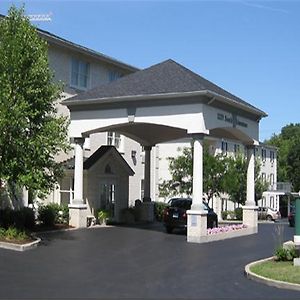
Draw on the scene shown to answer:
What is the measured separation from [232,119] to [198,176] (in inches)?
179

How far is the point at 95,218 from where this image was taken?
29641 mm

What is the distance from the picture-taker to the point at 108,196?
31812 millimetres

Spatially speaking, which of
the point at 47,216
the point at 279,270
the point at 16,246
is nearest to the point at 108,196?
the point at 47,216

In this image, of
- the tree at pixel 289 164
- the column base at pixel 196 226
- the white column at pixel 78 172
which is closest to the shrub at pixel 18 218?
the white column at pixel 78 172

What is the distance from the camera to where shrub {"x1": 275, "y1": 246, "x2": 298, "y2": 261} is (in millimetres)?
15611

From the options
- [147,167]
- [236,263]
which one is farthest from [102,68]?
[236,263]

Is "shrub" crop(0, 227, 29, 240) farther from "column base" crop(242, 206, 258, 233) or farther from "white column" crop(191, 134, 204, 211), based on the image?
"column base" crop(242, 206, 258, 233)

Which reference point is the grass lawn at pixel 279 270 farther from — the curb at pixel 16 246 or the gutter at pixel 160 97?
the gutter at pixel 160 97

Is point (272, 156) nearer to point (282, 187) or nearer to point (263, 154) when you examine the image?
point (263, 154)

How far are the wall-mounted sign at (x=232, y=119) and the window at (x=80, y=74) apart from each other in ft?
33.5

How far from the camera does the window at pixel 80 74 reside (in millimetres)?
33000

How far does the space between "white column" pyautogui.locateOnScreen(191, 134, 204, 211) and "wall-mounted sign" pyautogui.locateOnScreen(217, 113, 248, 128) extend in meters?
2.02

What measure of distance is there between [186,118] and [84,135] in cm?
563

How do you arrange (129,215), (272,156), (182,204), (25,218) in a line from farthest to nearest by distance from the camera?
(272,156) → (129,215) → (182,204) → (25,218)
